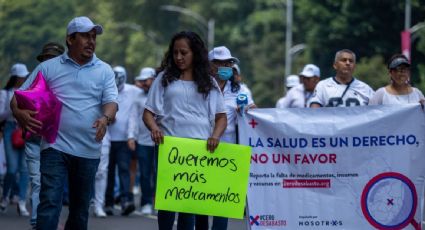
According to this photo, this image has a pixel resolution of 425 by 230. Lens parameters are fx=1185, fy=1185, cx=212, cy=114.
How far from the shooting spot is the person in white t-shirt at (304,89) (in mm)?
15688

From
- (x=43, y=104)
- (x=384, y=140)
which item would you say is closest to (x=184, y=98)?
(x=43, y=104)

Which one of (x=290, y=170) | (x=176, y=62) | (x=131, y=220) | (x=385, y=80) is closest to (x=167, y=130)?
(x=176, y=62)

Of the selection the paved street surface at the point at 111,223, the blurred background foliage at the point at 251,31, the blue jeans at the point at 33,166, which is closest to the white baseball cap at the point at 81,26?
the blue jeans at the point at 33,166

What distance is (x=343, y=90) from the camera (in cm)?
1141

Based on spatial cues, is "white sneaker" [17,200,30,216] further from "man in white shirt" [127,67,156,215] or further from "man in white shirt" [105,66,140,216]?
"man in white shirt" [127,67,156,215]

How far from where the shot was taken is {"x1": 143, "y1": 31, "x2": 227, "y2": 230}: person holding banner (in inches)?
337

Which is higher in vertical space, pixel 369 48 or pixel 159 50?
pixel 159 50

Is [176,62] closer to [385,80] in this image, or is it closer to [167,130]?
[167,130]

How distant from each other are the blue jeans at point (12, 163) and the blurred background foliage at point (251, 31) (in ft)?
63.8

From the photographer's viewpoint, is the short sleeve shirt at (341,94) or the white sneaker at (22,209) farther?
the white sneaker at (22,209)

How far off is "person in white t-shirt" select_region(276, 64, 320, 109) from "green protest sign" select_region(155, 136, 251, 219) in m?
6.99

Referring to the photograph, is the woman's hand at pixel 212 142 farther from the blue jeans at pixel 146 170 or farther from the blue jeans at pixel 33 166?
the blue jeans at pixel 146 170

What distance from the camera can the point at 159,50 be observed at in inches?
3253

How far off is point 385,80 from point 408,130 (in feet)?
139
